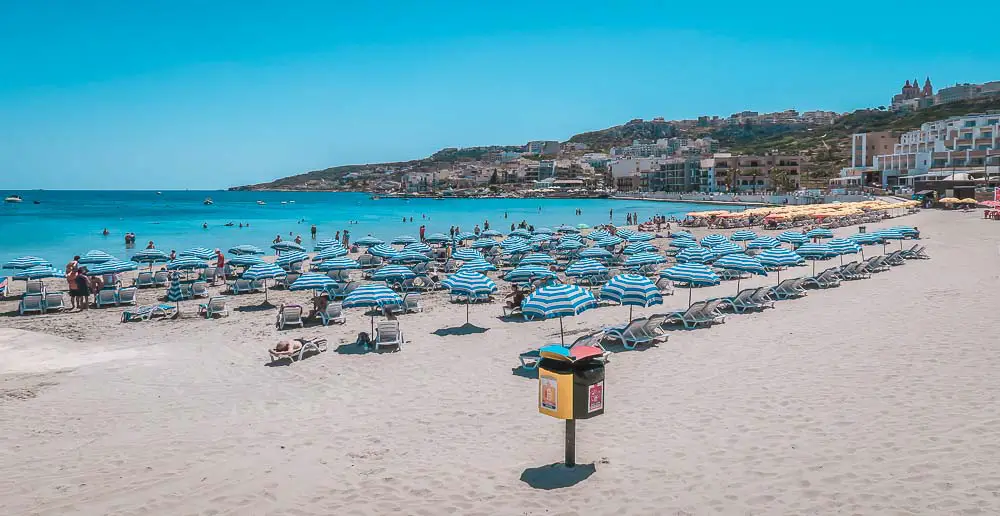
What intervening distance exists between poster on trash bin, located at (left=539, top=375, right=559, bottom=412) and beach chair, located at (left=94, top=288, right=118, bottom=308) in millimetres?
17844

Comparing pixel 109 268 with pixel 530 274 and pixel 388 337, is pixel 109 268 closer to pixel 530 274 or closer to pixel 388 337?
pixel 388 337

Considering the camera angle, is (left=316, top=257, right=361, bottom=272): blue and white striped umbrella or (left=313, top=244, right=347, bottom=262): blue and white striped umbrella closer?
(left=316, top=257, right=361, bottom=272): blue and white striped umbrella

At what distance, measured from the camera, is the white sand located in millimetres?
6168

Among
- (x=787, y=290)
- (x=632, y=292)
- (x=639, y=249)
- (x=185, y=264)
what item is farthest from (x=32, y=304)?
(x=787, y=290)

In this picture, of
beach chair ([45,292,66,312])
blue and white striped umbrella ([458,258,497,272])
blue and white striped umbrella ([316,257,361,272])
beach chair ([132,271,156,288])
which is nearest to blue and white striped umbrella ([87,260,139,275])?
beach chair ([45,292,66,312])

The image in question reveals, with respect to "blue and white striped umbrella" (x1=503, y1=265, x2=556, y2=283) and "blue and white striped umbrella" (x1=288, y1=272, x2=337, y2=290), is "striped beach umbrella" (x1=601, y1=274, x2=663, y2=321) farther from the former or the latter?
"blue and white striped umbrella" (x1=288, y1=272, x2=337, y2=290)

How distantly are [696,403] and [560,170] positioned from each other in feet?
596

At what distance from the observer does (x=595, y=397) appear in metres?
6.37

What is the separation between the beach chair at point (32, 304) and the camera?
19.0 metres

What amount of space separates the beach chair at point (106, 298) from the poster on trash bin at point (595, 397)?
18238mm

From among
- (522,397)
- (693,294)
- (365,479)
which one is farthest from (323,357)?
(693,294)

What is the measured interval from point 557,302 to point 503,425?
13.2 feet

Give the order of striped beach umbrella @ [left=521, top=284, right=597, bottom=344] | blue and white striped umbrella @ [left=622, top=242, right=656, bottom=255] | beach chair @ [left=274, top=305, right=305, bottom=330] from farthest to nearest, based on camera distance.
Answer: blue and white striped umbrella @ [left=622, top=242, right=656, bottom=255] → beach chair @ [left=274, top=305, right=305, bottom=330] → striped beach umbrella @ [left=521, top=284, right=597, bottom=344]

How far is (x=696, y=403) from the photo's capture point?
8.93 meters
